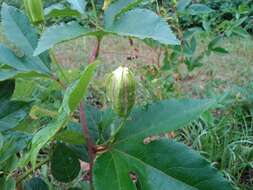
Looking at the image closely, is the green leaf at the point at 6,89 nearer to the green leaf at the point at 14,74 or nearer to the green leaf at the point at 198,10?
the green leaf at the point at 14,74

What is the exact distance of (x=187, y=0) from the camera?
1.31 m

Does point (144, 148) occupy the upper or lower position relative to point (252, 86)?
upper

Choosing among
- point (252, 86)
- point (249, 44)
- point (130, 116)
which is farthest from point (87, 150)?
point (249, 44)

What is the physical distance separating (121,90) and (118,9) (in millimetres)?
104

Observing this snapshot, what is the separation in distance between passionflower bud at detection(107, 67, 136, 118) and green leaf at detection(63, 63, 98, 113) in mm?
44

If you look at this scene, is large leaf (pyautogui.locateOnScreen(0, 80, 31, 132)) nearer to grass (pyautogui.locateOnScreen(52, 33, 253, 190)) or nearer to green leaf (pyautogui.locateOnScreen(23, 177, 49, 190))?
green leaf (pyautogui.locateOnScreen(23, 177, 49, 190))

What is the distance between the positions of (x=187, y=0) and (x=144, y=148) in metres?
0.85

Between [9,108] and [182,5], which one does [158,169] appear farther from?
[182,5]

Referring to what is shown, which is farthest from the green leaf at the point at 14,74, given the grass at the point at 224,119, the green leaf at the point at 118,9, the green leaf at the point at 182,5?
the green leaf at the point at 182,5

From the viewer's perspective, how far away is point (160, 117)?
53 centimetres

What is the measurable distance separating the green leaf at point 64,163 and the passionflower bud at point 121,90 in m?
0.13

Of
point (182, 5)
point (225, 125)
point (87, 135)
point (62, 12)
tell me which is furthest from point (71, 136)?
point (225, 125)

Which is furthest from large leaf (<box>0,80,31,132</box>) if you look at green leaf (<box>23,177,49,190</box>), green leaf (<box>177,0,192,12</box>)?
green leaf (<box>177,0,192,12</box>)

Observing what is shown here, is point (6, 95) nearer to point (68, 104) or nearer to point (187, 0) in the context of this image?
point (68, 104)
